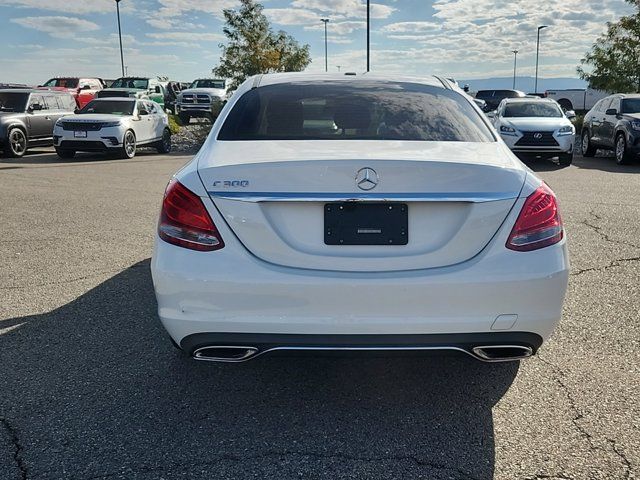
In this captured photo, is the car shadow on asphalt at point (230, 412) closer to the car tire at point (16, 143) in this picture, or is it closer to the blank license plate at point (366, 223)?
the blank license plate at point (366, 223)

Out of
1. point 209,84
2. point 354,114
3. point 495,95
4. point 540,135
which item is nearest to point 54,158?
point 540,135

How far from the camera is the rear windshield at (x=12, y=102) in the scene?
1719 centimetres

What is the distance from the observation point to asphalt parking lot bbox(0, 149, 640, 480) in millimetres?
2711

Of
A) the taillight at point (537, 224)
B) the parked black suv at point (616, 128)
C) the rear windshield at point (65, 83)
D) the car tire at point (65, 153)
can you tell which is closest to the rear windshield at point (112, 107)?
the car tire at point (65, 153)

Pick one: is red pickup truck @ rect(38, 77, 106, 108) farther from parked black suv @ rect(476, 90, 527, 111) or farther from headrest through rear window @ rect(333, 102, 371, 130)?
headrest through rear window @ rect(333, 102, 371, 130)

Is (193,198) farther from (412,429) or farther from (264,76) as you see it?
(264,76)

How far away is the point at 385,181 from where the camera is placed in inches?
106

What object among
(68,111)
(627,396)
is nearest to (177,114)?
(68,111)

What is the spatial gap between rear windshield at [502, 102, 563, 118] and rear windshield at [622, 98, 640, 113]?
1.50 metres

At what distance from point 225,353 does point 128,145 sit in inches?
583

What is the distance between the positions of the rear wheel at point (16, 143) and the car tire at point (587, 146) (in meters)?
15.3

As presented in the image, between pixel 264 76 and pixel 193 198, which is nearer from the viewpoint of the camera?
pixel 193 198

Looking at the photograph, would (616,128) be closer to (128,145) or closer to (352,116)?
(128,145)

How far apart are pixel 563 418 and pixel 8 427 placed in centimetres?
264
